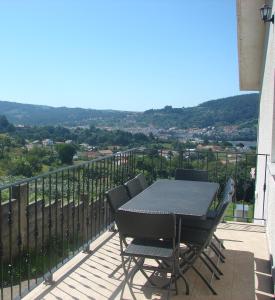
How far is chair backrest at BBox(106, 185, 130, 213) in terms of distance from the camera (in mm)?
3652

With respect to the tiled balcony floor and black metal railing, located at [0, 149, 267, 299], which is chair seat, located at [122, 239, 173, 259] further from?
black metal railing, located at [0, 149, 267, 299]

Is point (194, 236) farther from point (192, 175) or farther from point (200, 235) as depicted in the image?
point (192, 175)

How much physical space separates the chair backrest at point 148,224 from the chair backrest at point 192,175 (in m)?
2.35

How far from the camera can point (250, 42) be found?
787 cm

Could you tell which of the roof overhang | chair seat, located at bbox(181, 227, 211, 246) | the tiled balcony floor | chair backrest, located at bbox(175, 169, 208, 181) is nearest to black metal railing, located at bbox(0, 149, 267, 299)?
the tiled balcony floor

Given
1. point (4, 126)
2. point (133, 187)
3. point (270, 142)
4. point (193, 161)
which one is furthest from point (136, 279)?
point (4, 126)

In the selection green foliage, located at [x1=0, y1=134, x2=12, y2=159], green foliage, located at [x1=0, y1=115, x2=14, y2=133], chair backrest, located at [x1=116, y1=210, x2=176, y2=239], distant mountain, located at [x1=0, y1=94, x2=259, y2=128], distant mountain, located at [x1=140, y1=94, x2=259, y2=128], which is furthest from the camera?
green foliage, located at [x1=0, y1=115, x2=14, y2=133]

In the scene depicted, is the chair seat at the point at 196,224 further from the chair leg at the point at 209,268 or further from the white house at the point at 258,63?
the white house at the point at 258,63

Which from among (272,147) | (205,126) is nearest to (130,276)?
(272,147)

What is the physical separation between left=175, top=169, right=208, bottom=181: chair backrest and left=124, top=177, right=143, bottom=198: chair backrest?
953mm

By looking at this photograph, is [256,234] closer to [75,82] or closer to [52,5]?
[52,5]

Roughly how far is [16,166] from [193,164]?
22257mm

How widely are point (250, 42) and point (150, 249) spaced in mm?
5718

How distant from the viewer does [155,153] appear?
6793 mm
